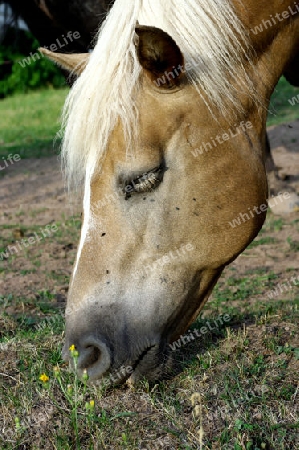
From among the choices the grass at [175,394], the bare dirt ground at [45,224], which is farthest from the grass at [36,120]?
the grass at [175,394]

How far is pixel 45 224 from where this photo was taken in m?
6.30

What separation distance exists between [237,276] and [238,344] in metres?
1.77

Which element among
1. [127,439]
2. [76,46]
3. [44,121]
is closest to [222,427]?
[127,439]

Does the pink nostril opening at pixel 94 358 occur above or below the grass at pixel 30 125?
above

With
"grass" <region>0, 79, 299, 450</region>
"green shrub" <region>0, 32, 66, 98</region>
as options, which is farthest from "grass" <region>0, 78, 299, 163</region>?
"grass" <region>0, 79, 299, 450</region>

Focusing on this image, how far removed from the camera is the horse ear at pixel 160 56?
2.26 m

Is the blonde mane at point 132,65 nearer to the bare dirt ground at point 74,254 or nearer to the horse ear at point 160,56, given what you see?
the horse ear at point 160,56

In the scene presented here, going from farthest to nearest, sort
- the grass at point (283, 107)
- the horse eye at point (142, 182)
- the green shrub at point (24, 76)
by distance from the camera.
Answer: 1. the green shrub at point (24, 76)
2. the grass at point (283, 107)
3. the horse eye at point (142, 182)

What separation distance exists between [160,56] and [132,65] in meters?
0.17

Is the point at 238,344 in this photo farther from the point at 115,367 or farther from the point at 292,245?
the point at 292,245

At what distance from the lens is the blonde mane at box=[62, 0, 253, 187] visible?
249 centimetres

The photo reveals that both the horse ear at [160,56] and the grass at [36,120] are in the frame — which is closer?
the horse ear at [160,56]

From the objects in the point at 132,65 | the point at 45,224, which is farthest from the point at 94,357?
the point at 45,224

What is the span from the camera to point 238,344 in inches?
118
